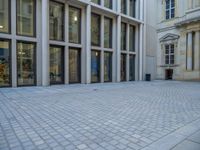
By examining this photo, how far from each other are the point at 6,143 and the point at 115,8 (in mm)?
16024

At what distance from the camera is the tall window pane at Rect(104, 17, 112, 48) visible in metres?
17.0

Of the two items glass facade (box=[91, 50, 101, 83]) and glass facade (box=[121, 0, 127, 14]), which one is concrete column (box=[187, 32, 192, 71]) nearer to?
glass facade (box=[121, 0, 127, 14])

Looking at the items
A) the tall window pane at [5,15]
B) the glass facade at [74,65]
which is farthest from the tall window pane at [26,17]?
the glass facade at [74,65]

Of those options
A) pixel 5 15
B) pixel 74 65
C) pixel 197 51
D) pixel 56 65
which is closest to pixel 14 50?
pixel 5 15

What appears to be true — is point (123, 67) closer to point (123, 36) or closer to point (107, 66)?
point (107, 66)

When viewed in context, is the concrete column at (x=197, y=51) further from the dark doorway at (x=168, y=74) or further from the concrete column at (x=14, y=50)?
the concrete column at (x=14, y=50)

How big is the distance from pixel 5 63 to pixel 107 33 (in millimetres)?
9428

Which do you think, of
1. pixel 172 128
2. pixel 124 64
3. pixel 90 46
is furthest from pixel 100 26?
pixel 172 128

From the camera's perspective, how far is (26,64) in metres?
11.8

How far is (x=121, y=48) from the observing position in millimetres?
18484

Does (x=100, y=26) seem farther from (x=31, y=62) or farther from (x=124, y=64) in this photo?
(x=31, y=62)

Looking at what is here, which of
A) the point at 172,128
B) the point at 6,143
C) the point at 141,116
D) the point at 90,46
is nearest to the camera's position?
the point at 6,143

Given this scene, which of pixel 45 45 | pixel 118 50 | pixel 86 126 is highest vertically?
pixel 118 50

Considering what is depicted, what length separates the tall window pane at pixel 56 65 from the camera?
1316 cm
